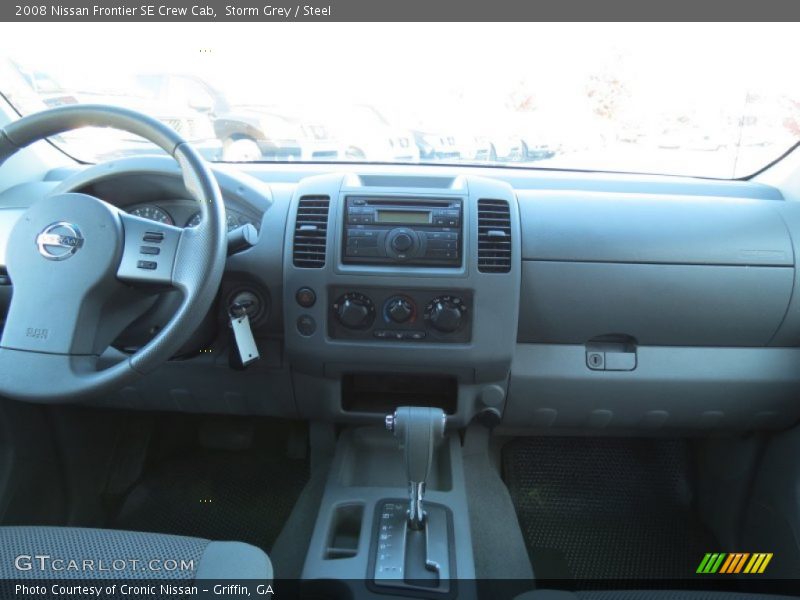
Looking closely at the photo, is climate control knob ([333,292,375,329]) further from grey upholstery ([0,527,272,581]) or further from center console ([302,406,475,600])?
grey upholstery ([0,527,272,581])

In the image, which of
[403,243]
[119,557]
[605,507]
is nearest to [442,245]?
[403,243]

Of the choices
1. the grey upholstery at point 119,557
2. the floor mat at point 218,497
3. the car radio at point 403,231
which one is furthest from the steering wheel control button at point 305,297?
the floor mat at point 218,497

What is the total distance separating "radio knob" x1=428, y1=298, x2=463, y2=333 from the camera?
1647 millimetres

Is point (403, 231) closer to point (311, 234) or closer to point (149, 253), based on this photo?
point (311, 234)

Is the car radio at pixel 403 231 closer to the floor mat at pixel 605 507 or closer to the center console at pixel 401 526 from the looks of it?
the center console at pixel 401 526

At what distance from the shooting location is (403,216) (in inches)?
66.1

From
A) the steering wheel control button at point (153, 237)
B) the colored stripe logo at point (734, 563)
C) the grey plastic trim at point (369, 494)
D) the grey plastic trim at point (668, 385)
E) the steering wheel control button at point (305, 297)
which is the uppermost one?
the steering wheel control button at point (153, 237)

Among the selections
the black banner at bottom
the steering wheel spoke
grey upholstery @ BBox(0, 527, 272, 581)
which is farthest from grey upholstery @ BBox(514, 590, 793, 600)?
the steering wheel spoke

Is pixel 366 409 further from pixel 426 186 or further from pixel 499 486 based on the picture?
pixel 426 186

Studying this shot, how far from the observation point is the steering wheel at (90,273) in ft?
4.23

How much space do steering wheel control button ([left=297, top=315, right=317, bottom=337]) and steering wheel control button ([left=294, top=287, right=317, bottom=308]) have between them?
37 mm

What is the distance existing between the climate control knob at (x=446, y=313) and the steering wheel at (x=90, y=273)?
601 millimetres

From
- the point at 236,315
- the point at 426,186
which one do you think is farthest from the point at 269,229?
the point at 426,186

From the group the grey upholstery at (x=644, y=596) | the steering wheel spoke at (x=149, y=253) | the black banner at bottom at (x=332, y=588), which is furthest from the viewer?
the steering wheel spoke at (x=149, y=253)
